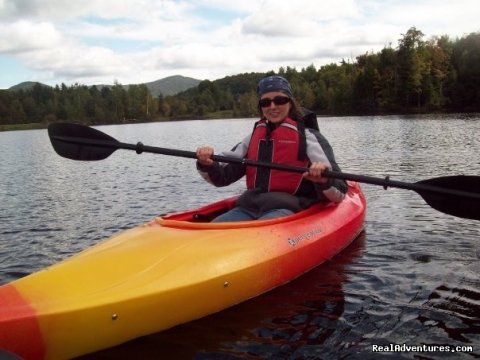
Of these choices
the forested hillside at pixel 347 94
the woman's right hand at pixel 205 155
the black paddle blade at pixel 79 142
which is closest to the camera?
the woman's right hand at pixel 205 155

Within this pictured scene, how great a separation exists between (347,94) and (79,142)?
238 ft

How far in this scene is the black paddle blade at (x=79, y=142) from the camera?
5836 mm

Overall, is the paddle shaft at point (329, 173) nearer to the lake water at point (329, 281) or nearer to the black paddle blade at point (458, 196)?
the black paddle blade at point (458, 196)

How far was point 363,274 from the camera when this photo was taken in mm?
5605

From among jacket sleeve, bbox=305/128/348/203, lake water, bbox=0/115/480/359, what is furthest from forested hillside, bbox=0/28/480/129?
jacket sleeve, bbox=305/128/348/203

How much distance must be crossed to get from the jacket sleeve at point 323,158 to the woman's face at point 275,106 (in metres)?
0.36

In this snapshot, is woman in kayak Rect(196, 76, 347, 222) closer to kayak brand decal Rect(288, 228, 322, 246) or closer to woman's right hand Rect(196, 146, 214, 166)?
woman's right hand Rect(196, 146, 214, 166)

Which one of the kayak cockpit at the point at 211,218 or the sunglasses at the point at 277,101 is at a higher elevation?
the sunglasses at the point at 277,101

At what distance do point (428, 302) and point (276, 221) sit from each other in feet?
5.66

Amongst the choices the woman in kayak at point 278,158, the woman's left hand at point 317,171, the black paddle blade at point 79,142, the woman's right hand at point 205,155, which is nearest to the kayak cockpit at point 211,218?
the woman in kayak at point 278,158

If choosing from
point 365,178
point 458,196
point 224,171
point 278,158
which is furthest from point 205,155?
point 458,196

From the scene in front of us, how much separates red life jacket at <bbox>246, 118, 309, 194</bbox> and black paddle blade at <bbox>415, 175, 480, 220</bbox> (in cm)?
145

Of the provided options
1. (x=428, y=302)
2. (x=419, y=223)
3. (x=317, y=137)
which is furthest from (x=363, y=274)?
(x=419, y=223)

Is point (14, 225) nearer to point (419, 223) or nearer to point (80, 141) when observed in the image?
point (80, 141)
